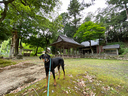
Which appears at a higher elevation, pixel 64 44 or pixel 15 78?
pixel 64 44

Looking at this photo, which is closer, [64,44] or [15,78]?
[15,78]

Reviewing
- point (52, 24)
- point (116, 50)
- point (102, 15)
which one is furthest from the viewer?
point (102, 15)

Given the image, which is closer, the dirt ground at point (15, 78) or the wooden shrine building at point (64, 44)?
the dirt ground at point (15, 78)

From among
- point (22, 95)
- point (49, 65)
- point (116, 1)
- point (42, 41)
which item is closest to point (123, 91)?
point (49, 65)

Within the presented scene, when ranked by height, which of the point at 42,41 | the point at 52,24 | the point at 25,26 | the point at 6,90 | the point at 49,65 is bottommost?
the point at 6,90

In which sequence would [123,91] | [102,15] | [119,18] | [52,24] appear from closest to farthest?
[123,91], [52,24], [119,18], [102,15]

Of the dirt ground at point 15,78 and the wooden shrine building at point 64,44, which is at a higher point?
the wooden shrine building at point 64,44

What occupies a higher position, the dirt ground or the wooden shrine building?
the wooden shrine building

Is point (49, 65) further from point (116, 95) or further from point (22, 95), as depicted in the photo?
point (116, 95)

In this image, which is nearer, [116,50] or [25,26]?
[25,26]

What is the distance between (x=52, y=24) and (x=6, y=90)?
1088 cm

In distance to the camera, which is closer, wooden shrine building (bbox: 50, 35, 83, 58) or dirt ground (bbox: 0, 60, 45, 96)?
dirt ground (bbox: 0, 60, 45, 96)

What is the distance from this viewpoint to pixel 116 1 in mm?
18688

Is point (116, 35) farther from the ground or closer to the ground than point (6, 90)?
farther from the ground
